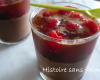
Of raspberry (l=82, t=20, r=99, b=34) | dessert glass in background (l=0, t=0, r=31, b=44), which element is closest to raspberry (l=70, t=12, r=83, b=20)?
raspberry (l=82, t=20, r=99, b=34)

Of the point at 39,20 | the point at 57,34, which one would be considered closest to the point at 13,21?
the point at 39,20

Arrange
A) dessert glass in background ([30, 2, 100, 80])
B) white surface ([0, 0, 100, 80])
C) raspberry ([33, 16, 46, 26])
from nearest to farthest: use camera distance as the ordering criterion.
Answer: dessert glass in background ([30, 2, 100, 80]) → raspberry ([33, 16, 46, 26]) → white surface ([0, 0, 100, 80])

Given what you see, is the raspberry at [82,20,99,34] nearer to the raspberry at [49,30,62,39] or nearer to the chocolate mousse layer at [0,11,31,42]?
the raspberry at [49,30,62,39]

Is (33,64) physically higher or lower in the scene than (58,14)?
lower

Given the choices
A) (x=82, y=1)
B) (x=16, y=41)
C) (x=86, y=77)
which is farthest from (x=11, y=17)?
(x=82, y=1)

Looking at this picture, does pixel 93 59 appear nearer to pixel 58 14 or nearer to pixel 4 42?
pixel 58 14
